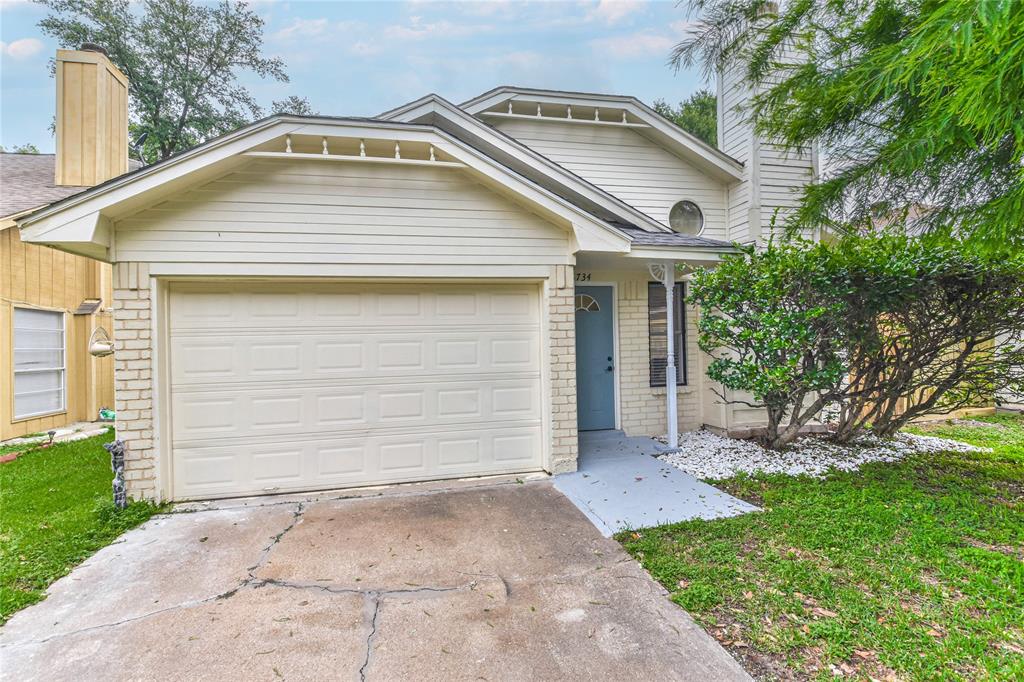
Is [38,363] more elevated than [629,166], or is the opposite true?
[629,166]

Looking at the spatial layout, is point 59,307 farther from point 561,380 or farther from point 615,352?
point 615,352

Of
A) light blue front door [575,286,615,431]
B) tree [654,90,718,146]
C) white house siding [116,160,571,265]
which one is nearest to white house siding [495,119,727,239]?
light blue front door [575,286,615,431]

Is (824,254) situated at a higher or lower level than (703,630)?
higher

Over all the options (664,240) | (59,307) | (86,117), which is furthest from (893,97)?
(59,307)

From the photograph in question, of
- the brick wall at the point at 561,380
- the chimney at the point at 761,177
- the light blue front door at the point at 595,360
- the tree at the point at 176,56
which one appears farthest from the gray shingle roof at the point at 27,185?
the chimney at the point at 761,177

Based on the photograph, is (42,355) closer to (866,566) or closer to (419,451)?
(419,451)

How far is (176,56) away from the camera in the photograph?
15836 millimetres

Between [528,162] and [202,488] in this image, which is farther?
[528,162]

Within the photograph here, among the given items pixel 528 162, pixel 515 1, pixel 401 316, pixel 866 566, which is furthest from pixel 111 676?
pixel 515 1

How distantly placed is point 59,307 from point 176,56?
472 inches

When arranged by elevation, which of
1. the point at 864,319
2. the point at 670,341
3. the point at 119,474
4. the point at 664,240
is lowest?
the point at 119,474

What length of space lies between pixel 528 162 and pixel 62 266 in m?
9.92

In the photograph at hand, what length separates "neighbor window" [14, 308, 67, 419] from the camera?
8.00 metres

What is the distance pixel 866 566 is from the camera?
3305 mm
